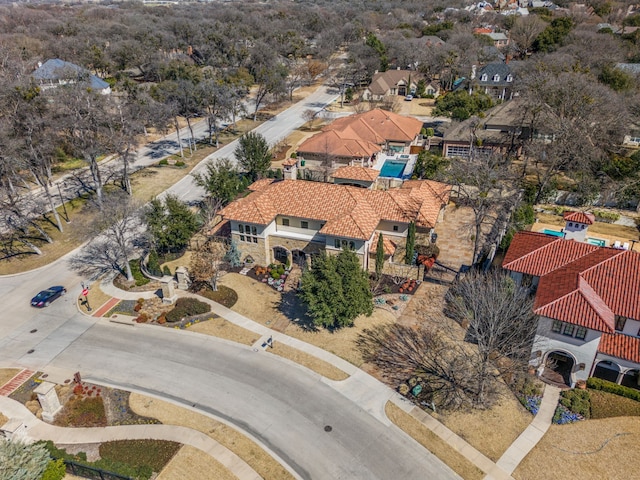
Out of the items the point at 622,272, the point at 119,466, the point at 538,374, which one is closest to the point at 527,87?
the point at 622,272

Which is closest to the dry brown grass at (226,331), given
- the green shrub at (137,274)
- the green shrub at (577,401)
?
the green shrub at (137,274)

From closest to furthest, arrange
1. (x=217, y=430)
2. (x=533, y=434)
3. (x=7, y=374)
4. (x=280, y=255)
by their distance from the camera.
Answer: (x=533, y=434)
(x=217, y=430)
(x=7, y=374)
(x=280, y=255)

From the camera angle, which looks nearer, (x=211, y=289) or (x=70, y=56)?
(x=211, y=289)

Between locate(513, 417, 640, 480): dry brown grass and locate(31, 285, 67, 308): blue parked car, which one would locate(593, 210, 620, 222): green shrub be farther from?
locate(31, 285, 67, 308): blue parked car

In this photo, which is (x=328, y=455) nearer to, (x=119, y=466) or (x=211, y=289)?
(x=119, y=466)

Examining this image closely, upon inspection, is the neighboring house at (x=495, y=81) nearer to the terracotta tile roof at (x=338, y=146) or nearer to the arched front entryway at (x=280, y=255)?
the terracotta tile roof at (x=338, y=146)

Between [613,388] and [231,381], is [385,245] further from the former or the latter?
[613,388]

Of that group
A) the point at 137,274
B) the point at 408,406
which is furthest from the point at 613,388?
the point at 137,274
